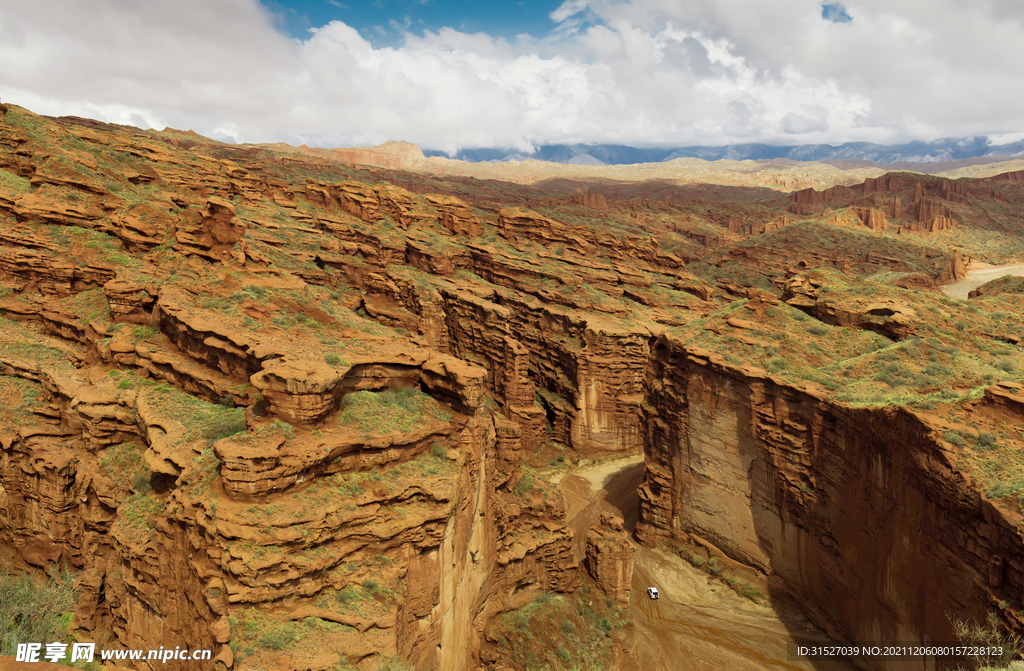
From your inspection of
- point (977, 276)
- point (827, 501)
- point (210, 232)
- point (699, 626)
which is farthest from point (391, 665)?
point (977, 276)

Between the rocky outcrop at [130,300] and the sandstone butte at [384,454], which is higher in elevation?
the rocky outcrop at [130,300]

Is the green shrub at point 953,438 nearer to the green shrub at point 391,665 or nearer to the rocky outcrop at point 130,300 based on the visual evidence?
the green shrub at point 391,665

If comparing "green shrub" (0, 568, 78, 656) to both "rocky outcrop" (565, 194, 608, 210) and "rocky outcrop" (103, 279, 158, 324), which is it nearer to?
"rocky outcrop" (103, 279, 158, 324)

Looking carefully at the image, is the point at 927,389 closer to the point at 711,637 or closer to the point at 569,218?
the point at 711,637

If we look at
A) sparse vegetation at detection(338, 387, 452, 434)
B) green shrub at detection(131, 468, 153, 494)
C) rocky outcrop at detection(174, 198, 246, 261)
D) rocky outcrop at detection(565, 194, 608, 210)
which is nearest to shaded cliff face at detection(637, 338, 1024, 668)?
sparse vegetation at detection(338, 387, 452, 434)

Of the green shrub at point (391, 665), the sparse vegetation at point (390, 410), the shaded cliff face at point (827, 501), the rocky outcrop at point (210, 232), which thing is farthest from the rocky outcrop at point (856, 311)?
the rocky outcrop at point (210, 232)

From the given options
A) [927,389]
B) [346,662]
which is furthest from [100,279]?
[927,389]
